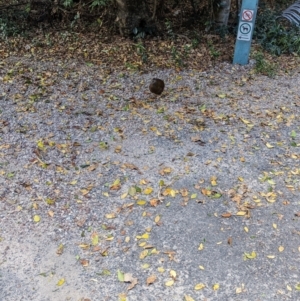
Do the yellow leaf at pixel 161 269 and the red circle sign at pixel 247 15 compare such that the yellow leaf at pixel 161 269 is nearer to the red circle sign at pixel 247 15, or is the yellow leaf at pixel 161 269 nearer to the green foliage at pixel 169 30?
the red circle sign at pixel 247 15

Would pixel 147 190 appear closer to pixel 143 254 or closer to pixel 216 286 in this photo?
pixel 143 254

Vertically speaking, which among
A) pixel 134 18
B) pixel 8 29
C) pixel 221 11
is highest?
pixel 221 11

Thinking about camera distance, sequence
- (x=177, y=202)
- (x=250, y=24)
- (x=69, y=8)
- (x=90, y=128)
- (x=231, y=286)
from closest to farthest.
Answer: (x=231, y=286)
(x=177, y=202)
(x=90, y=128)
(x=250, y=24)
(x=69, y=8)

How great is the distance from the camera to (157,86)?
524 cm

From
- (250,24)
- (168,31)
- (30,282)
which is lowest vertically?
(30,282)

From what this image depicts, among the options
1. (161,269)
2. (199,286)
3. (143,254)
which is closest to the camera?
(199,286)

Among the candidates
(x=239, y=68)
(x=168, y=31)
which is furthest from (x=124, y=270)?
(x=168, y=31)

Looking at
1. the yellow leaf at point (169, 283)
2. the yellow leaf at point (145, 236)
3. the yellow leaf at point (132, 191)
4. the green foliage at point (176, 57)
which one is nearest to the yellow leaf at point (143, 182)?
the yellow leaf at point (132, 191)

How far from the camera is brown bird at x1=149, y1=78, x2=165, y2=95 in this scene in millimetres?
5223

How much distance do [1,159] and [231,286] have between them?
264 centimetres

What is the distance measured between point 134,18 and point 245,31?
2070mm

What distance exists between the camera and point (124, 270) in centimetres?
286

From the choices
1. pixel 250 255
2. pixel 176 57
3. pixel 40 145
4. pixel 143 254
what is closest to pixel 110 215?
pixel 143 254

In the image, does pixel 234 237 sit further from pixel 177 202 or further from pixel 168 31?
pixel 168 31
